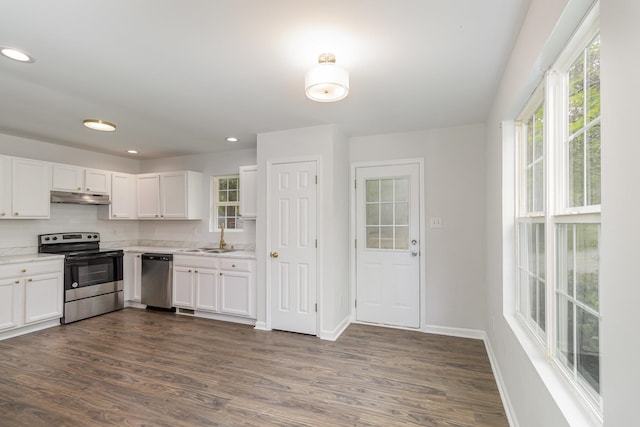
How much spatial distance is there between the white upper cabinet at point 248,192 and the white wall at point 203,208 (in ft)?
1.56

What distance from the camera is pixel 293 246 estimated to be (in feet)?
12.3

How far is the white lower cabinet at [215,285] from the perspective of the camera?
4.06 metres

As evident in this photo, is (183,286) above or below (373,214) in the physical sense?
below

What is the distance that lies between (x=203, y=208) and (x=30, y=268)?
7.34ft

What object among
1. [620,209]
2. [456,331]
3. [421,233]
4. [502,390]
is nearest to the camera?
[620,209]

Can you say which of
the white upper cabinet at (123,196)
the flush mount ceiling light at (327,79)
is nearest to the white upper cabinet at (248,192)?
the white upper cabinet at (123,196)

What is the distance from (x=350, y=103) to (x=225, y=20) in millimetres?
1469

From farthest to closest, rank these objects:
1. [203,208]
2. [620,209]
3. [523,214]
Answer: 1. [203,208]
2. [523,214]
3. [620,209]

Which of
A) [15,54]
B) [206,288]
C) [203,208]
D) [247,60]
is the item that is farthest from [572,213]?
[203,208]

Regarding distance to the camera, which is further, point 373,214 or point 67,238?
point 67,238

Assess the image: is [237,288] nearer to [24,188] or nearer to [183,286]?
[183,286]

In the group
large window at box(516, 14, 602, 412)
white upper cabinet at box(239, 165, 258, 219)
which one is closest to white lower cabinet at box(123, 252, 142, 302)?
white upper cabinet at box(239, 165, 258, 219)

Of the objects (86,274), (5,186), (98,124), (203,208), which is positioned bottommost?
(86,274)

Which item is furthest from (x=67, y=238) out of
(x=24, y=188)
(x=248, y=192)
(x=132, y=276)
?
(x=248, y=192)
